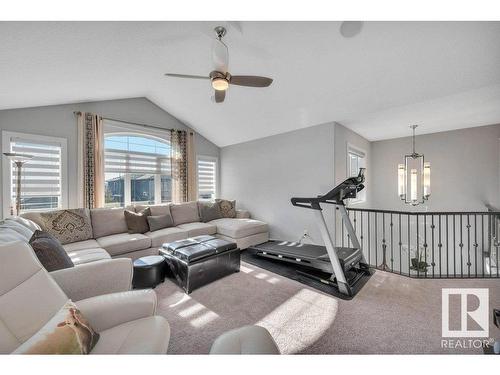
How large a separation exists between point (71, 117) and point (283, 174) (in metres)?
4.06

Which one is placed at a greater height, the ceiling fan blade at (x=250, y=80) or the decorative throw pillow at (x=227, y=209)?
the ceiling fan blade at (x=250, y=80)

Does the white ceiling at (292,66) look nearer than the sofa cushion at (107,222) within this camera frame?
Yes

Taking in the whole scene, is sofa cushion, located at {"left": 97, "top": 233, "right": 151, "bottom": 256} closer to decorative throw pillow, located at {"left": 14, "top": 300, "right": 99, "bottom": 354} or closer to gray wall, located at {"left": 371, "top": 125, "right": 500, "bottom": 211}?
decorative throw pillow, located at {"left": 14, "top": 300, "right": 99, "bottom": 354}

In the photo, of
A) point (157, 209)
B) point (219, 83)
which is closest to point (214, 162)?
point (157, 209)

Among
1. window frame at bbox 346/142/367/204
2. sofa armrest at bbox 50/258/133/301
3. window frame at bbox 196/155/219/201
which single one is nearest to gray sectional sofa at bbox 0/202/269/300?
sofa armrest at bbox 50/258/133/301

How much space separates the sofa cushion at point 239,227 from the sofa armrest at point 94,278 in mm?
2259

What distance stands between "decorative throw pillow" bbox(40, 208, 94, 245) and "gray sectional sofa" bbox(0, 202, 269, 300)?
6 cm

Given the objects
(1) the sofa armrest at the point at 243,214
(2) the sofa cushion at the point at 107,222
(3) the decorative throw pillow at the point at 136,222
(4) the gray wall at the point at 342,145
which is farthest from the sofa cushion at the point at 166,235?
(4) the gray wall at the point at 342,145

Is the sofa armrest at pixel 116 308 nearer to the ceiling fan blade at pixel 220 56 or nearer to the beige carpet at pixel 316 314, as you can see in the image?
the beige carpet at pixel 316 314

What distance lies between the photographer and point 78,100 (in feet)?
11.5

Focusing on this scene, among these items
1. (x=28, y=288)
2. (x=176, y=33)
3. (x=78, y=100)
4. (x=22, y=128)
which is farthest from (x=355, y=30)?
(x=22, y=128)

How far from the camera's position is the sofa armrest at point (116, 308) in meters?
1.18

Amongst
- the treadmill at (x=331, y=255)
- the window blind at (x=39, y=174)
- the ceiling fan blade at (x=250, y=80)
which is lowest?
the treadmill at (x=331, y=255)

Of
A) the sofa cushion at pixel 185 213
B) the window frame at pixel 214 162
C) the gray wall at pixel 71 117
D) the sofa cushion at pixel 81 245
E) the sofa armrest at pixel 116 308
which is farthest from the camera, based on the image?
the window frame at pixel 214 162
